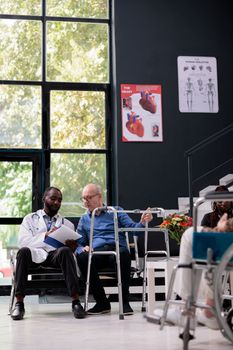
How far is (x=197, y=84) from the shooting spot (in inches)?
320

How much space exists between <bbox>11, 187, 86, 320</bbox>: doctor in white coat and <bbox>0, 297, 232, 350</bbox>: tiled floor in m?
0.19

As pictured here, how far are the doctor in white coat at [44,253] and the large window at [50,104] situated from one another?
7.71 feet

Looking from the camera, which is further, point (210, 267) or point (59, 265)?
point (59, 265)

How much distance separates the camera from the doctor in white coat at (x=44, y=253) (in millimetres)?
4809

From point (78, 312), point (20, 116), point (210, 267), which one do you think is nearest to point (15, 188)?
point (20, 116)

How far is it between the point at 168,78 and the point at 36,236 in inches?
144

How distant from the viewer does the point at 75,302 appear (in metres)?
4.82

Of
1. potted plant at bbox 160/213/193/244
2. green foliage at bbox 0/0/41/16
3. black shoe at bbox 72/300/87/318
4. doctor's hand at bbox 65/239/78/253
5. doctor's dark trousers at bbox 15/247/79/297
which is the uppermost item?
green foliage at bbox 0/0/41/16

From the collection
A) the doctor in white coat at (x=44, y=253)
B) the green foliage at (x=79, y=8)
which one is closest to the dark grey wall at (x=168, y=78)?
the green foliage at (x=79, y=8)

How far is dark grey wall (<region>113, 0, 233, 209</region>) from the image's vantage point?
25.6 feet

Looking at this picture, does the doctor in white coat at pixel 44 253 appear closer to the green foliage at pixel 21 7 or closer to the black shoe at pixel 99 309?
the black shoe at pixel 99 309

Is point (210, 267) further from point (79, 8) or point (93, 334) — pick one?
point (79, 8)

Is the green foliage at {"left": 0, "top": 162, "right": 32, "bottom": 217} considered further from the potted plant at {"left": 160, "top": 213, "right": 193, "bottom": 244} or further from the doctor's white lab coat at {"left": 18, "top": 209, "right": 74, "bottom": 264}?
the potted plant at {"left": 160, "top": 213, "right": 193, "bottom": 244}

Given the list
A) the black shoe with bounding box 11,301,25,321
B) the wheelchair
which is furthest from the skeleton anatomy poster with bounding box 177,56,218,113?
the wheelchair
